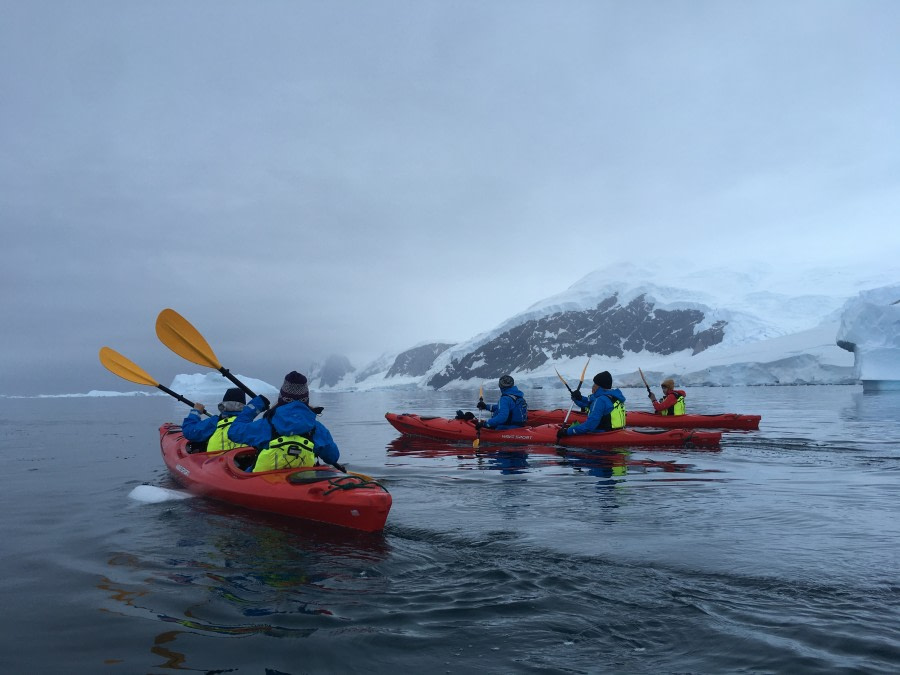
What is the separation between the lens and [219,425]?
27.9 ft

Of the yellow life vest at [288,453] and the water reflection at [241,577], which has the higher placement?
the yellow life vest at [288,453]

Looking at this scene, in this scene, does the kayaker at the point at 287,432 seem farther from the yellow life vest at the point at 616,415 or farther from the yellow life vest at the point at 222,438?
the yellow life vest at the point at 616,415

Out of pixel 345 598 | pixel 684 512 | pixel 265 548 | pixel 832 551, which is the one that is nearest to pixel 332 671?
pixel 345 598

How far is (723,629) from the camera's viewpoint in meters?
3.26

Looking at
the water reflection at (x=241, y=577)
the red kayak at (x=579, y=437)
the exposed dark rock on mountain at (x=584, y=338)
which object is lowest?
the water reflection at (x=241, y=577)

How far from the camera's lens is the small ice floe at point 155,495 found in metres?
7.83

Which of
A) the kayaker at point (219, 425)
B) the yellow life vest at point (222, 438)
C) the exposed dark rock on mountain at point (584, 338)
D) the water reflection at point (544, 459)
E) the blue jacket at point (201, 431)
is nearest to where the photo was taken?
the kayaker at point (219, 425)

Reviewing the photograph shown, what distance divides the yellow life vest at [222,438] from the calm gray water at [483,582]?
1144 mm

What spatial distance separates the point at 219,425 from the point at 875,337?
156ft

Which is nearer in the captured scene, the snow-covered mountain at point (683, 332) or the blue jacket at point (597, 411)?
the blue jacket at point (597, 411)

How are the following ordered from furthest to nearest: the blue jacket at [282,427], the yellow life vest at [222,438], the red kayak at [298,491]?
the yellow life vest at [222,438], the blue jacket at [282,427], the red kayak at [298,491]

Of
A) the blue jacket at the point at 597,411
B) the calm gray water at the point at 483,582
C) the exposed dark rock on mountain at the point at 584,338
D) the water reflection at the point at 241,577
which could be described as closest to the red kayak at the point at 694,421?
the blue jacket at the point at 597,411

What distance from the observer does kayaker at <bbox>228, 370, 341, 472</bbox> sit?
629 centimetres

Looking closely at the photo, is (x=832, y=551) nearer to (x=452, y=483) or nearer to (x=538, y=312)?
(x=452, y=483)
